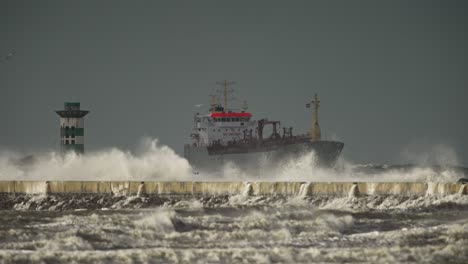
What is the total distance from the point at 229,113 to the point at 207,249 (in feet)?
231

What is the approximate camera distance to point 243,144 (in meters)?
87.0

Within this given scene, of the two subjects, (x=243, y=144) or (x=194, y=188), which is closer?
(x=194, y=188)

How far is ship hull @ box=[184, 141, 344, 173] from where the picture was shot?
82062 mm

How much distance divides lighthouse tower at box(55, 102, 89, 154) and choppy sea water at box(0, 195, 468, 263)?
39.5 meters

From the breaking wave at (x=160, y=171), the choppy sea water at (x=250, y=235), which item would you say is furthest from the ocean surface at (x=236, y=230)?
the breaking wave at (x=160, y=171)

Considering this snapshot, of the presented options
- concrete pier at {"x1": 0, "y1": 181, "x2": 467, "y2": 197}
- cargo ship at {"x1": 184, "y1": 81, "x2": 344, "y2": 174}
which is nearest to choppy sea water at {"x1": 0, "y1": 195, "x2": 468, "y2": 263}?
concrete pier at {"x1": 0, "y1": 181, "x2": 467, "y2": 197}

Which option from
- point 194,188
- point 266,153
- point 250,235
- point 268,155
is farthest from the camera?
point 266,153

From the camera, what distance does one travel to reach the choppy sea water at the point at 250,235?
23.1m

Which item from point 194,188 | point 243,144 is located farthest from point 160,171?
point 194,188

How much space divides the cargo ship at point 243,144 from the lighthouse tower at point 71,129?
55.6ft

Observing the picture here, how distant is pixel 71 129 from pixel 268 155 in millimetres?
18522

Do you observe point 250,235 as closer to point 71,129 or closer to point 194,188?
point 194,188

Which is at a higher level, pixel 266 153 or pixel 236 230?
pixel 266 153

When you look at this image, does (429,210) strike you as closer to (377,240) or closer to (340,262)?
(377,240)
